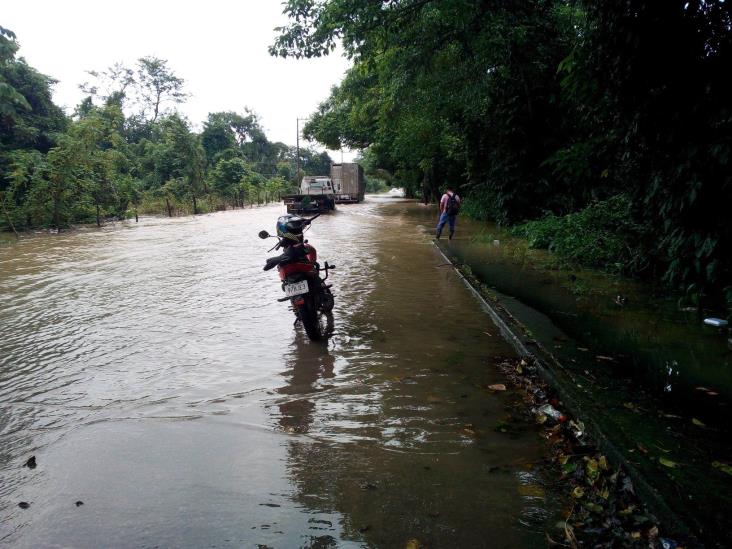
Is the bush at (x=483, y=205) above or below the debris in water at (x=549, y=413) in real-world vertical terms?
above

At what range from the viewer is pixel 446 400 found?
A: 13.3 ft

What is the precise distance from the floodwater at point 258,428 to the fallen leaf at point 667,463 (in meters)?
0.68

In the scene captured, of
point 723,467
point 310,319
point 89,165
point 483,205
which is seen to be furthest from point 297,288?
point 89,165

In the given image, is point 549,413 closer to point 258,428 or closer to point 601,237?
point 258,428

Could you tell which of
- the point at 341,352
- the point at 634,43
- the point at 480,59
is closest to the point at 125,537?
the point at 341,352

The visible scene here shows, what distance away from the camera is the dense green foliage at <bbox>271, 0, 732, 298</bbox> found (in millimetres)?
4965

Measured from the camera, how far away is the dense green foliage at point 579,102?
16.3 ft

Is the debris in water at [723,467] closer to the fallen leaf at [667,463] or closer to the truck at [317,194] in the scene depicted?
the fallen leaf at [667,463]

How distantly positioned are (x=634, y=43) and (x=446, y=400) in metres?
4.23

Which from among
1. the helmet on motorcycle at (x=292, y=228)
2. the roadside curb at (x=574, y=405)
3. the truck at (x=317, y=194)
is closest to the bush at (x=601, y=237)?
the roadside curb at (x=574, y=405)

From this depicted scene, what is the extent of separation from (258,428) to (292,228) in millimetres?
2843

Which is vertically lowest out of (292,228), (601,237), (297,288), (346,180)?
(297,288)

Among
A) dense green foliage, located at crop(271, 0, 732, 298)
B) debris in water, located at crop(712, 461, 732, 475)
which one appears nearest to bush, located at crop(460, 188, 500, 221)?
dense green foliage, located at crop(271, 0, 732, 298)

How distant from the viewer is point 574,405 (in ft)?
11.7
